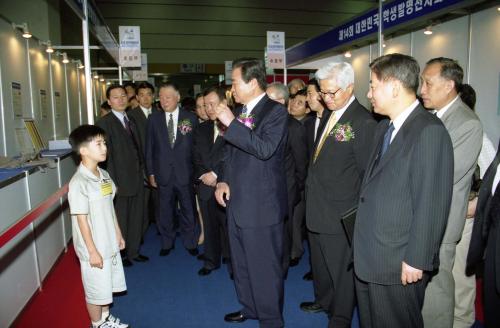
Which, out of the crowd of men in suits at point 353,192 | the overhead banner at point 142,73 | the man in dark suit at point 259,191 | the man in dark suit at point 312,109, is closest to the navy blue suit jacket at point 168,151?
the crowd of men in suits at point 353,192

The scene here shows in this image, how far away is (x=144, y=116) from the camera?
4.66 meters

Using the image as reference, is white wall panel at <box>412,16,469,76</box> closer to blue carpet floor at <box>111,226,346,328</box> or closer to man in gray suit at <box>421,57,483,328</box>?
man in gray suit at <box>421,57,483,328</box>

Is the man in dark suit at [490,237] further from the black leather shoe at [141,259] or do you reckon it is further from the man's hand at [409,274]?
the black leather shoe at [141,259]

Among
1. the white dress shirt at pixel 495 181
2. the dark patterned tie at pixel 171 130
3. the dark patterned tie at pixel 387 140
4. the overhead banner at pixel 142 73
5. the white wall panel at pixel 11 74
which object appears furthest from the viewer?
the overhead banner at pixel 142 73

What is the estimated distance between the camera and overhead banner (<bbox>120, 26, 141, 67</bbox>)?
616cm

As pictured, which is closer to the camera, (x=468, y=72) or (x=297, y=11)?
(x=468, y=72)

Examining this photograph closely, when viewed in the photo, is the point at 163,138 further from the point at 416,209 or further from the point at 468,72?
the point at 468,72

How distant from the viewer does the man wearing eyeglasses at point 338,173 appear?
2.23 meters

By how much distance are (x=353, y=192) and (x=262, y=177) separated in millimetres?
532

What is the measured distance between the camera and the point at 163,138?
3924 millimetres

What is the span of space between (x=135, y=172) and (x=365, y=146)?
2282 millimetres

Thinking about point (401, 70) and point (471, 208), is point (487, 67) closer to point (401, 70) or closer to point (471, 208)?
point (471, 208)

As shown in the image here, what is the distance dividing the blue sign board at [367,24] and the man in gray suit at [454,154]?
1797 millimetres

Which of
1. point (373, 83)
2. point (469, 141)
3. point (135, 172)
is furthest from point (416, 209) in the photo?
point (135, 172)
